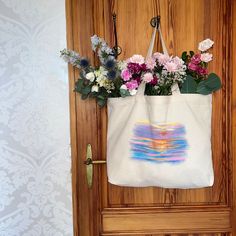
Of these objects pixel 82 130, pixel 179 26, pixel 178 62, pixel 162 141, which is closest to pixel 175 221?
pixel 162 141

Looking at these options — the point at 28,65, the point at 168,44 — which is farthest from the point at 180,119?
the point at 28,65

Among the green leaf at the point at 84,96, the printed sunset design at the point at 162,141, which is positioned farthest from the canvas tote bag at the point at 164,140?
the green leaf at the point at 84,96

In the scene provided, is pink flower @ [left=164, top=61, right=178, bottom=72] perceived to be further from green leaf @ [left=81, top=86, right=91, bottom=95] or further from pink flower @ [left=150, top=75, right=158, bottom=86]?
green leaf @ [left=81, top=86, right=91, bottom=95]

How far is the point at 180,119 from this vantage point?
92 cm

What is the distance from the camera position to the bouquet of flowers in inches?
35.9

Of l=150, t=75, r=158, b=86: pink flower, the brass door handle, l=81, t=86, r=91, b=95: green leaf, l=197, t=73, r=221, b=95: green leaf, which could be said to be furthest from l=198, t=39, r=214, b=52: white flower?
the brass door handle

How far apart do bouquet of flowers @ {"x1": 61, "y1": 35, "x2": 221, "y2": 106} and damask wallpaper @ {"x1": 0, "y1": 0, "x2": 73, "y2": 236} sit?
11 centimetres

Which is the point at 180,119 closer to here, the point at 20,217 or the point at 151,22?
the point at 151,22

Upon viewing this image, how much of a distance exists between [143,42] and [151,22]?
0.08m

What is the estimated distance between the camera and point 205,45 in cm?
96

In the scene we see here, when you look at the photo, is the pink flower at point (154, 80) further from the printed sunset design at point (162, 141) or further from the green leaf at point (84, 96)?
the green leaf at point (84, 96)

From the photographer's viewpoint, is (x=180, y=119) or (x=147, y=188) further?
(x=147, y=188)

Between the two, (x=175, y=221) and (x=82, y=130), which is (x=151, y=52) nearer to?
(x=82, y=130)

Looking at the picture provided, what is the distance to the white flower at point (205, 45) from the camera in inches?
37.6
